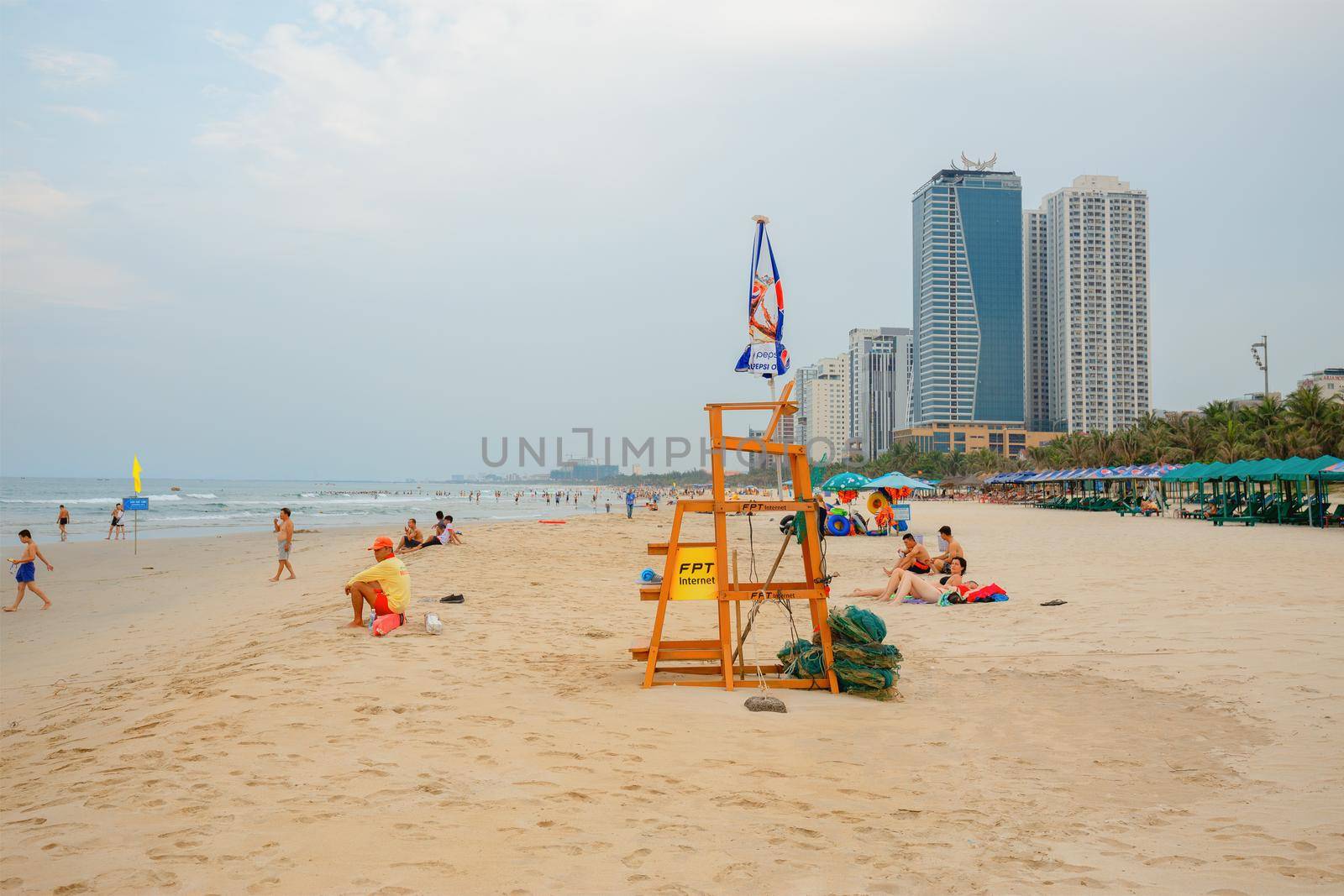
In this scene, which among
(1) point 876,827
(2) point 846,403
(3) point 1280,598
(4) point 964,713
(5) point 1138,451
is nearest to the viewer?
(1) point 876,827

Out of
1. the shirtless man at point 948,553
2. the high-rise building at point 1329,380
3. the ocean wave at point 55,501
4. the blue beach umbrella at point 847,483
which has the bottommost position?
the ocean wave at point 55,501

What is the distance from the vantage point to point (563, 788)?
12.9 ft

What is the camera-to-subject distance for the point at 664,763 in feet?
14.4

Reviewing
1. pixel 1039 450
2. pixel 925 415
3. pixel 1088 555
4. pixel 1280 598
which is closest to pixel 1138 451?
pixel 1039 450

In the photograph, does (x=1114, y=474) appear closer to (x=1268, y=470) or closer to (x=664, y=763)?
(x=1268, y=470)

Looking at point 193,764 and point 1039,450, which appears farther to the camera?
point 1039,450

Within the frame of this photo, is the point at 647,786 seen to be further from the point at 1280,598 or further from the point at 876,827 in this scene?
the point at 1280,598

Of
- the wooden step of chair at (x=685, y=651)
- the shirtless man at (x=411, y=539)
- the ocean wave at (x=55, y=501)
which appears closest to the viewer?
the wooden step of chair at (x=685, y=651)

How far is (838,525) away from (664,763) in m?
21.4

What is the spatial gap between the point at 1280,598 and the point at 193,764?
35.2 ft

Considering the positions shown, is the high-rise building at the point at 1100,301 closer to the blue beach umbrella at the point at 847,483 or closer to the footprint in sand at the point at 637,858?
the blue beach umbrella at the point at 847,483

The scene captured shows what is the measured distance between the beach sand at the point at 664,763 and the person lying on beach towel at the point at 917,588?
5.21 ft

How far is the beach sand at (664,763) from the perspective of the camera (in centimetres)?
308

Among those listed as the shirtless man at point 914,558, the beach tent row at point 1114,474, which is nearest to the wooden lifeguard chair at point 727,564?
the shirtless man at point 914,558
